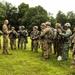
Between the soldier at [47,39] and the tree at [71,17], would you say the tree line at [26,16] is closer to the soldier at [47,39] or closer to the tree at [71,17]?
the tree at [71,17]

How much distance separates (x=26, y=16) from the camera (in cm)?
7812

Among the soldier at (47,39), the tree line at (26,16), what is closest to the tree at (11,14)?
the tree line at (26,16)

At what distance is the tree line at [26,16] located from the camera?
76750 millimetres

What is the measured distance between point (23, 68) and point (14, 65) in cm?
87

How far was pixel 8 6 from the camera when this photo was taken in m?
89.9

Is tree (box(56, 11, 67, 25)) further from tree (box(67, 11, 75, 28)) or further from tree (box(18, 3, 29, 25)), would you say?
tree (box(18, 3, 29, 25))

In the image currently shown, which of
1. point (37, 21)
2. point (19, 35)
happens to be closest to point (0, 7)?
point (37, 21)

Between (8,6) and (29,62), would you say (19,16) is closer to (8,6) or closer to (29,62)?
(8,6)

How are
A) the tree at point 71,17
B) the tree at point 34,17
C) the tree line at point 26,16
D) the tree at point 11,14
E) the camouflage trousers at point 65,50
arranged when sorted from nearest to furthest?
the camouflage trousers at point 65,50, the tree at point 34,17, the tree line at point 26,16, the tree at point 11,14, the tree at point 71,17

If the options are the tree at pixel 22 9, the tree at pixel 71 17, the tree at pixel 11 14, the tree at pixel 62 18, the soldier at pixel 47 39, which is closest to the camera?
the soldier at pixel 47 39

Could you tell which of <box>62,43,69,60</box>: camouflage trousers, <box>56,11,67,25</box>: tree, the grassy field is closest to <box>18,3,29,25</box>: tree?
<box>56,11,67,25</box>: tree

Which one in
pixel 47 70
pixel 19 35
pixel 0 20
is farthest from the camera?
pixel 0 20

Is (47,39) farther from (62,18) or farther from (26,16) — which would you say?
(62,18)

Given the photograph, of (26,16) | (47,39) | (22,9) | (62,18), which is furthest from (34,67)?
(62,18)
